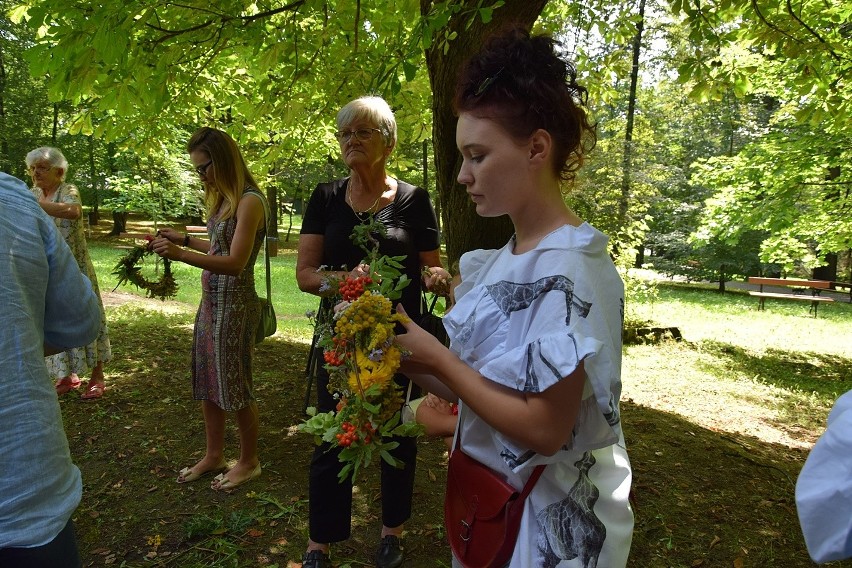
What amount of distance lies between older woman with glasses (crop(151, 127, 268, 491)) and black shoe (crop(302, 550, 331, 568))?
1.08 m

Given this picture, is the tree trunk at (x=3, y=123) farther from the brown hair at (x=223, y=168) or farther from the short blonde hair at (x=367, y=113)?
the short blonde hair at (x=367, y=113)

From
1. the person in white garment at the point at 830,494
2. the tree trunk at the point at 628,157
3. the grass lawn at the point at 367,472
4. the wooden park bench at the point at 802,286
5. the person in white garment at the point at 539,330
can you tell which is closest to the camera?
the person in white garment at the point at 830,494

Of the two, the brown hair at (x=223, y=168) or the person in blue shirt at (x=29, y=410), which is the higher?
the brown hair at (x=223, y=168)

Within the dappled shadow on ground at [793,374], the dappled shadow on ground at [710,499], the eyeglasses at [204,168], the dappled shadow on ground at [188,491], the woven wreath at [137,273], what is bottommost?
the dappled shadow on ground at [793,374]

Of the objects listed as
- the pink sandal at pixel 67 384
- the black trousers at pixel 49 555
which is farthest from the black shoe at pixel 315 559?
the pink sandal at pixel 67 384

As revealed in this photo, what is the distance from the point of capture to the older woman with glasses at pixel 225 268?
10.2 feet

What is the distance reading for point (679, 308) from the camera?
562 inches

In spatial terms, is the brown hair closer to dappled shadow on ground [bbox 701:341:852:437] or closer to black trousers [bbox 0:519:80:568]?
black trousers [bbox 0:519:80:568]

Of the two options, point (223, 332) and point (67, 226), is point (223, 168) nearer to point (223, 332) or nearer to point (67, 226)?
point (223, 332)

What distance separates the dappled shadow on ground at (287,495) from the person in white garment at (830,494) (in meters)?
2.48

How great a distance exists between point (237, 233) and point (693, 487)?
363 cm

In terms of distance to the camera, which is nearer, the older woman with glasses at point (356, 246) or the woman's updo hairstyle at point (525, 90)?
the woman's updo hairstyle at point (525, 90)

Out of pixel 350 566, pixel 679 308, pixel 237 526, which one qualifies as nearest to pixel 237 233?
pixel 237 526

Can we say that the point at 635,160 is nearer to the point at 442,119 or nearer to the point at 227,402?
the point at 442,119
